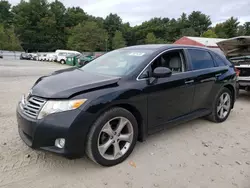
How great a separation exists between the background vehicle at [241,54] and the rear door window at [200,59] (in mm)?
2352

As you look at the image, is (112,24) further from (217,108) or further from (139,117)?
(139,117)

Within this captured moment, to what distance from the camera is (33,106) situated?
90.0 inches

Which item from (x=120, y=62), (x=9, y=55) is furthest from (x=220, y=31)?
(x=120, y=62)

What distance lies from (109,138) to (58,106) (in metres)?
0.75

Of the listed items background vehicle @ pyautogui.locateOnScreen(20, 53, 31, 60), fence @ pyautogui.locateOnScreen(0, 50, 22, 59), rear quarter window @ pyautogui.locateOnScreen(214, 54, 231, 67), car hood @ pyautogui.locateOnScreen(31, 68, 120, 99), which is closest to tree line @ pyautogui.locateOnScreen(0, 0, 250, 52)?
background vehicle @ pyautogui.locateOnScreen(20, 53, 31, 60)

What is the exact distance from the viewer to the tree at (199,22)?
7288 centimetres

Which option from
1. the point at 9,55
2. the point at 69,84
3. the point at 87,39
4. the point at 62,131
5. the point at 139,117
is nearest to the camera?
the point at 62,131

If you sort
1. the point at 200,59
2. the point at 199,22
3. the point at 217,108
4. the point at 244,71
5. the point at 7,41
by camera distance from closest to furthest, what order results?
the point at 200,59 < the point at 217,108 < the point at 244,71 < the point at 7,41 < the point at 199,22

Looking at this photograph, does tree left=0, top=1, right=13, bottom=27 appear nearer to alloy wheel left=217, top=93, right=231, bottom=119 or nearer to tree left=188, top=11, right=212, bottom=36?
tree left=188, top=11, right=212, bottom=36

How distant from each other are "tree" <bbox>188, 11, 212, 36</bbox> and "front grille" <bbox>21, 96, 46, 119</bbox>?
258ft

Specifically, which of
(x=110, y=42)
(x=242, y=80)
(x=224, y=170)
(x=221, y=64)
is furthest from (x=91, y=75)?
(x=110, y=42)

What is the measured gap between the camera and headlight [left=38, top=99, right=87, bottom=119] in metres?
2.14

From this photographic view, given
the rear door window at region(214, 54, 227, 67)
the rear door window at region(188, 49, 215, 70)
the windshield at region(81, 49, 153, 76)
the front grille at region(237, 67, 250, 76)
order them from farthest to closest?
1. the front grille at region(237, 67, 250, 76)
2. the rear door window at region(214, 54, 227, 67)
3. the rear door window at region(188, 49, 215, 70)
4. the windshield at region(81, 49, 153, 76)

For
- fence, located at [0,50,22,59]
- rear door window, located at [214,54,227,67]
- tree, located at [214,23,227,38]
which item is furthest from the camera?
tree, located at [214,23,227,38]
